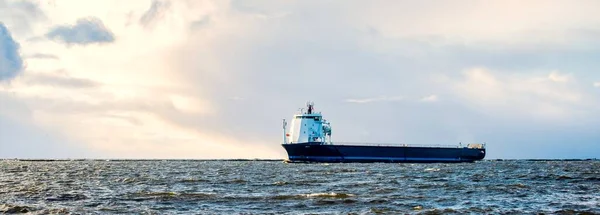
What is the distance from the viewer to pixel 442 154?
128375 millimetres

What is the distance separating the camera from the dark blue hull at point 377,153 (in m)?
116

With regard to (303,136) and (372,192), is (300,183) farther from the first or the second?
(303,136)

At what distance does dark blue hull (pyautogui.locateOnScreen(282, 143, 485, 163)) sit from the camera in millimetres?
115688

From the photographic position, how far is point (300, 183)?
1982 inches

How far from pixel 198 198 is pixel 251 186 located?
34.7 ft

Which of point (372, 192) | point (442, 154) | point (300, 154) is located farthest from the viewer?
point (442, 154)

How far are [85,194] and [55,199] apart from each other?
3.79 meters

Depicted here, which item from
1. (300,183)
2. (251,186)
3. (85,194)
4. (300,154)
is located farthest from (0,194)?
(300,154)

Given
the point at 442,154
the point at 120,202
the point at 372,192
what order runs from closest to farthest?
the point at 120,202 < the point at 372,192 < the point at 442,154

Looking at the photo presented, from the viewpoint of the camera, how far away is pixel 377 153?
12331cm

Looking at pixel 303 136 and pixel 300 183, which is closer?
pixel 300 183

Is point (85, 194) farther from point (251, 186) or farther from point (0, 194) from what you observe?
point (251, 186)

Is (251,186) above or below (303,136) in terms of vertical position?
below

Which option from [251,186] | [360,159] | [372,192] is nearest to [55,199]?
[251,186]
